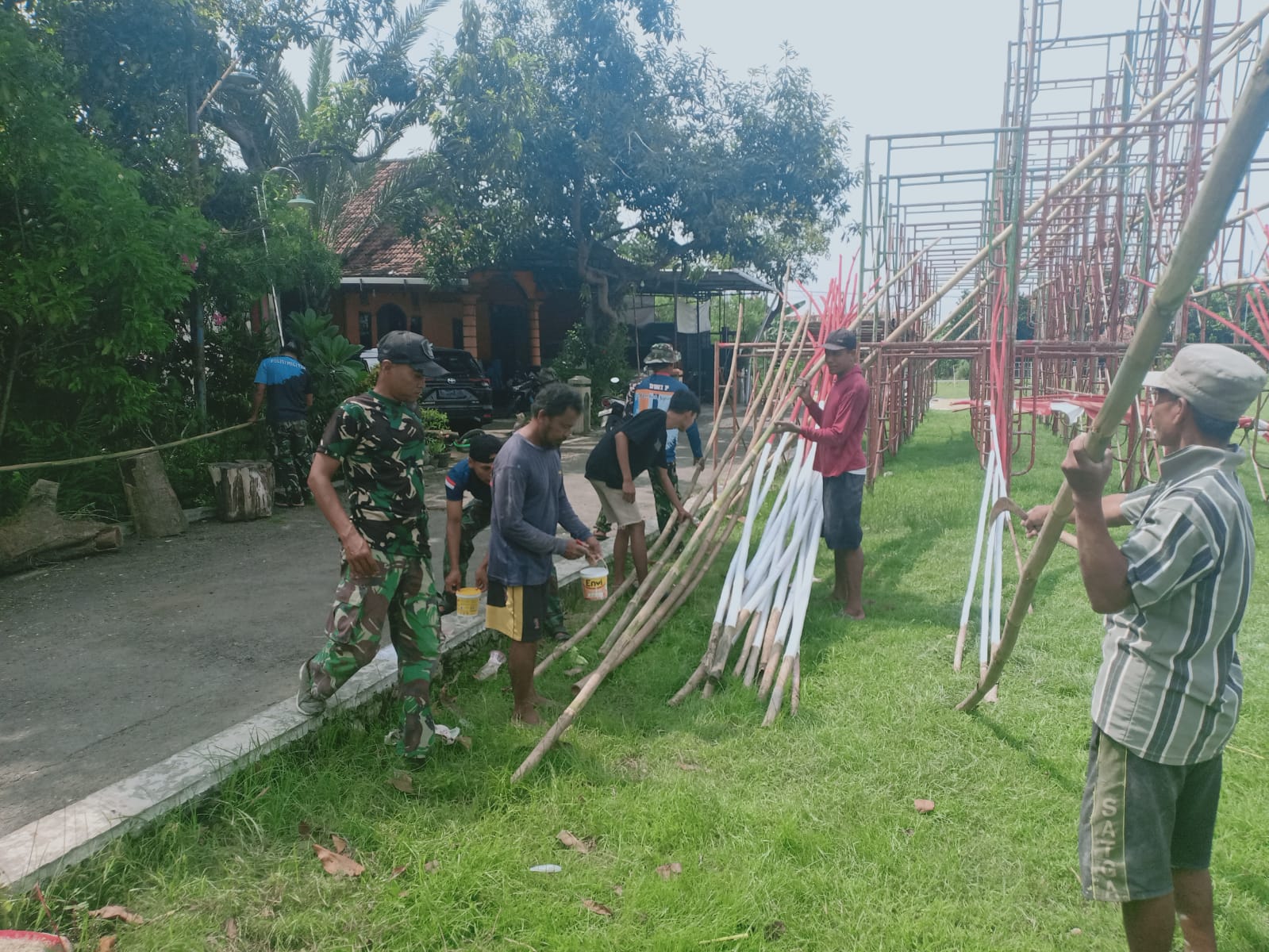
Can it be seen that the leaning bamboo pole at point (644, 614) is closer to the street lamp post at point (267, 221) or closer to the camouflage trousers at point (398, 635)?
the camouflage trousers at point (398, 635)

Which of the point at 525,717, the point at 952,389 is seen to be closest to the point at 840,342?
the point at 525,717

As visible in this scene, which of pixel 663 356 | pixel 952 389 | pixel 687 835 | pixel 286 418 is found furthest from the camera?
pixel 952 389

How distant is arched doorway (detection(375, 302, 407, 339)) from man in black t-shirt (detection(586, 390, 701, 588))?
49.6 ft

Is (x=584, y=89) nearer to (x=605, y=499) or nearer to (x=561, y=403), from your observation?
(x=605, y=499)

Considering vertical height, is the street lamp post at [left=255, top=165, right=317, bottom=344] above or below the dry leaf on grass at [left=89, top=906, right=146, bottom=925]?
above

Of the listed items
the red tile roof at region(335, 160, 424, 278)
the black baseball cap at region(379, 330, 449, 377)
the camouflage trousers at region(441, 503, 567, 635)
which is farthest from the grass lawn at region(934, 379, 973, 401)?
the black baseball cap at region(379, 330, 449, 377)

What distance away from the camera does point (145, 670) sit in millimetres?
4723

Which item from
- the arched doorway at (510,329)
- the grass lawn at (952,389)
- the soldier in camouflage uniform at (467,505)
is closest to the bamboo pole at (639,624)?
the soldier in camouflage uniform at (467,505)

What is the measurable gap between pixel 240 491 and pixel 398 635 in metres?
5.68

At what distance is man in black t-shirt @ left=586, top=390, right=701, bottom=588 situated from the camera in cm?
593

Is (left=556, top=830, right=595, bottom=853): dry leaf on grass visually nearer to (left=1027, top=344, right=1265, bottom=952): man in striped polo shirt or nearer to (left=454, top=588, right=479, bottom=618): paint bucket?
(left=454, top=588, right=479, bottom=618): paint bucket

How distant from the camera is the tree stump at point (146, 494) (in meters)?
7.86

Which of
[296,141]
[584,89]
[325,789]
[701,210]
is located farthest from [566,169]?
[325,789]

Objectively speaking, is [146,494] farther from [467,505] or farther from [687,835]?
[687,835]
